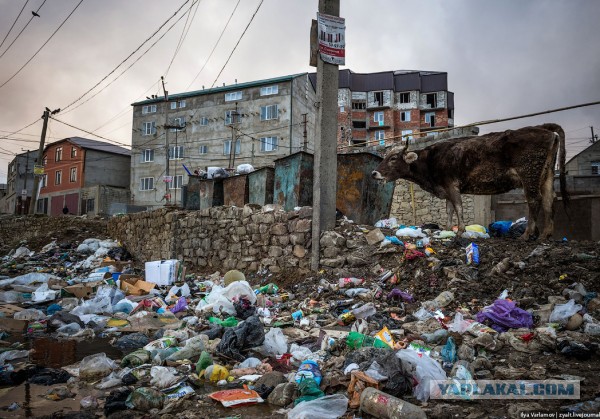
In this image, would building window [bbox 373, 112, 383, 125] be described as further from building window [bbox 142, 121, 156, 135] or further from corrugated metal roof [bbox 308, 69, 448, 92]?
building window [bbox 142, 121, 156, 135]

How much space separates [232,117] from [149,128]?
884cm

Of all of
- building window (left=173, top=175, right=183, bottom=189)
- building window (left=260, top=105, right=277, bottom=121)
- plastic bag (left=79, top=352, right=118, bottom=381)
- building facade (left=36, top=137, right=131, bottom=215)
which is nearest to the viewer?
plastic bag (left=79, top=352, right=118, bottom=381)

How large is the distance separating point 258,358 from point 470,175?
13.9ft

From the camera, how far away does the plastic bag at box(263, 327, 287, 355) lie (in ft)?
10.9

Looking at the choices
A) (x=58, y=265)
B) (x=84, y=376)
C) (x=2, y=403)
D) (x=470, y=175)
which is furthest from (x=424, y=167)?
(x=58, y=265)

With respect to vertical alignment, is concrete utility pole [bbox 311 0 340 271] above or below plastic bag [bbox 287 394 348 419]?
above

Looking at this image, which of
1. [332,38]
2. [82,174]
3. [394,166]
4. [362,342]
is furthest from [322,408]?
[82,174]

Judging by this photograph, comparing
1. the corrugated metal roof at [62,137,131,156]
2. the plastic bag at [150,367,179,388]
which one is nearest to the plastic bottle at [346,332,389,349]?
the plastic bag at [150,367,179,388]

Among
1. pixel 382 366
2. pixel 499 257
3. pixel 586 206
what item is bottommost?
pixel 382 366

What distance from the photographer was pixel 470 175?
559 centimetres

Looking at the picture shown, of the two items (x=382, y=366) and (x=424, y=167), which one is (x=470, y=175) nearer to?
(x=424, y=167)

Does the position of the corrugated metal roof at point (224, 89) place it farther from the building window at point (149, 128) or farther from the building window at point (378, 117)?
the building window at point (378, 117)

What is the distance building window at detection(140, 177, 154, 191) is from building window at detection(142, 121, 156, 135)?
171 inches

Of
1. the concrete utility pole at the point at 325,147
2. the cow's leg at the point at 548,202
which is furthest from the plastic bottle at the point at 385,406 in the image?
the cow's leg at the point at 548,202
